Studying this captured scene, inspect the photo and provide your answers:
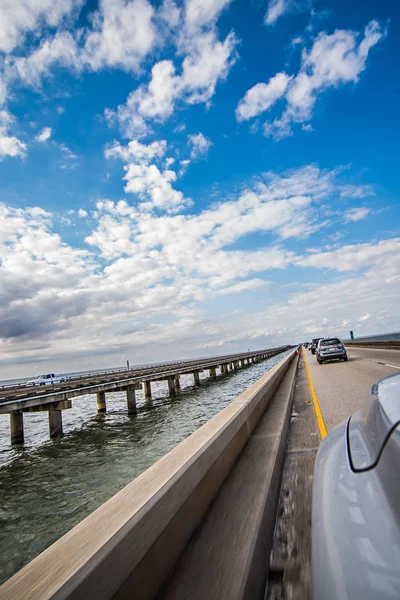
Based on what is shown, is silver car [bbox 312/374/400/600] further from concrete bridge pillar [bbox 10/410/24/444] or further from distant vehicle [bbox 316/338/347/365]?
distant vehicle [bbox 316/338/347/365]

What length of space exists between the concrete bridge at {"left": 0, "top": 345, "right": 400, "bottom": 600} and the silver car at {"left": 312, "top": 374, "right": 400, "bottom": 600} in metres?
0.73

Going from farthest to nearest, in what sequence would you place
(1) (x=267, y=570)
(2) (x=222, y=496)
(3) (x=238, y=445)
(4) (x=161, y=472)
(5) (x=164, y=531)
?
1. (3) (x=238, y=445)
2. (2) (x=222, y=496)
3. (4) (x=161, y=472)
4. (1) (x=267, y=570)
5. (5) (x=164, y=531)

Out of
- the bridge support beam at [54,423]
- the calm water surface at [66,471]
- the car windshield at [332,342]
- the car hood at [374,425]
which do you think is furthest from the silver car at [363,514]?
the car windshield at [332,342]

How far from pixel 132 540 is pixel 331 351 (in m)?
23.0

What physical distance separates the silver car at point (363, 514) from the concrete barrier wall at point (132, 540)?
91 cm

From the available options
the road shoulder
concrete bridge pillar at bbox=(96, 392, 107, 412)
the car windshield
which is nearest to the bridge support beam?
concrete bridge pillar at bbox=(96, 392, 107, 412)

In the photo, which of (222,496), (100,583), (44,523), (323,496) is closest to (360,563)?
(323,496)

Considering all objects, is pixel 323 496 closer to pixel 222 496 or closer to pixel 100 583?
pixel 100 583

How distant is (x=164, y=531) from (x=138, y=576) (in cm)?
36

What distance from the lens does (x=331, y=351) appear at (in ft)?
73.9

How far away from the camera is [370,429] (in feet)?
6.05

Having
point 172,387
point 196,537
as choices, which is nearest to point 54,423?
point 172,387

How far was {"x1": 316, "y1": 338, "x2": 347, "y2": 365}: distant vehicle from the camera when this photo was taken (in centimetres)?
2237

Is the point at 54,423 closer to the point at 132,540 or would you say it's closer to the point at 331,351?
the point at 132,540
